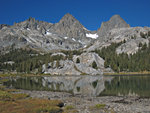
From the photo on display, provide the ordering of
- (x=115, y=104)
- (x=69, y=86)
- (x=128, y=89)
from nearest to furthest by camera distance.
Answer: (x=115, y=104)
(x=128, y=89)
(x=69, y=86)

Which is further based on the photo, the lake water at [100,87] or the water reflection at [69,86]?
the water reflection at [69,86]

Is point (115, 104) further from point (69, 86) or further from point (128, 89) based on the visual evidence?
point (69, 86)

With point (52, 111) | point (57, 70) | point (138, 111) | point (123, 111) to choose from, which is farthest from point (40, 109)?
point (57, 70)

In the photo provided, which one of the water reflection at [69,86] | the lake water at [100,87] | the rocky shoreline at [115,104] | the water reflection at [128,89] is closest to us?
the rocky shoreline at [115,104]

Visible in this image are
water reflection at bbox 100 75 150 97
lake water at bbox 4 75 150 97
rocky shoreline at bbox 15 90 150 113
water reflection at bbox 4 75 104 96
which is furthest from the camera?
water reflection at bbox 4 75 104 96

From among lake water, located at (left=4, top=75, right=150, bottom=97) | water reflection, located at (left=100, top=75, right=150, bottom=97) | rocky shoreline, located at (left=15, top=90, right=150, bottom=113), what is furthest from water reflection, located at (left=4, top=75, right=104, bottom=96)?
rocky shoreline, located at (left=15, top=90, right=150, bottom=113)

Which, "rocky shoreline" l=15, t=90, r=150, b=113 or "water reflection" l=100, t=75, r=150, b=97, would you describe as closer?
"rocky shoreline" l=15, t=90, r=150, b=113

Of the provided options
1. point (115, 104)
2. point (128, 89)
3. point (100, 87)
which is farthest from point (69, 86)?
point (115, 104)

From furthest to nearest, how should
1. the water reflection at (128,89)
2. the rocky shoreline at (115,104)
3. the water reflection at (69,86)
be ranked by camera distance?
1. the water reflection at (69,86)
2. the water reflection at (128,89)
3. the rocky shoreline at (115,104)

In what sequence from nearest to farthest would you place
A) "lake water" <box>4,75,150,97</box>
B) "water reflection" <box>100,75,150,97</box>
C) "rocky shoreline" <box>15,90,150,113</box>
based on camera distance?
"rocky shoreline" <box>15,90,150,113</box>, "water reflection" <box>100,75,150,97</box>, "lake water" <box>4,75,150,97</box>

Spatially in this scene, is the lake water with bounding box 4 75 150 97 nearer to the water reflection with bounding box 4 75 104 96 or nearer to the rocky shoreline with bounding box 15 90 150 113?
the water reflection with bounding box 4 75 104 96

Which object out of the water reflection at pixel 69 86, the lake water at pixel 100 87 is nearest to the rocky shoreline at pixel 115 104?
the lake water at pixel 100 87

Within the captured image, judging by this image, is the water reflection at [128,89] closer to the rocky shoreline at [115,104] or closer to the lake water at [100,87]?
the lake water at [100,87]

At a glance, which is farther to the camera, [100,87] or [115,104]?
[100,87]
